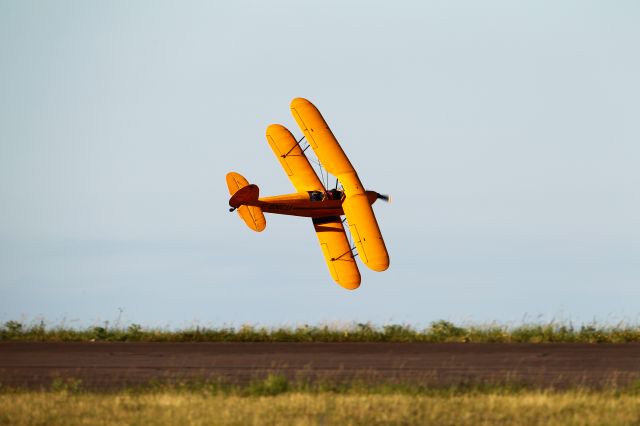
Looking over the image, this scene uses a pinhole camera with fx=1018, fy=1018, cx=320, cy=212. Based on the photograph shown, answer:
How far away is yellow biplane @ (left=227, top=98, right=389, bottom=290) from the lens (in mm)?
33531

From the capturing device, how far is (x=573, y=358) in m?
22.0

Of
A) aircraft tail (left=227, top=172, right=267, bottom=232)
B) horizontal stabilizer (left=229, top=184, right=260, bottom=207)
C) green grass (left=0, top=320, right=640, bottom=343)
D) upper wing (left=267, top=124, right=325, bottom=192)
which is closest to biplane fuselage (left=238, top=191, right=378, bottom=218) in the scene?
aircraft tail (left=227, top=172, right=267, bottom=232)

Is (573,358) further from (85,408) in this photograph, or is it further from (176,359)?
(85,408)

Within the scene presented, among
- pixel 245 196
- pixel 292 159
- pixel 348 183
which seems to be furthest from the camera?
pixel 292 159

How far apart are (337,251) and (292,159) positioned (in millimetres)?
6324

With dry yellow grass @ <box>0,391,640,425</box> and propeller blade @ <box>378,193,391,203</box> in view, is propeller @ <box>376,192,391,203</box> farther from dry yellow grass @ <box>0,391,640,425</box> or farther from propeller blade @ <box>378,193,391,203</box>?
dry yellow grass @ <box>0,391,640,425</box>

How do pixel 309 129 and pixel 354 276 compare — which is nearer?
pixel 354 276

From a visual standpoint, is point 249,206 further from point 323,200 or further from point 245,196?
point 323,200

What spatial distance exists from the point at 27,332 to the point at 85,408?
986 centimetres

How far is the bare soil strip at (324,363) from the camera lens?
19719 millimetres

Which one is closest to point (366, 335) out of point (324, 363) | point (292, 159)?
point (324, 363)

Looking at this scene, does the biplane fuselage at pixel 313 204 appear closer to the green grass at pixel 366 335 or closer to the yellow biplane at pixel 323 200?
the yellow biplane at pixel 323 200

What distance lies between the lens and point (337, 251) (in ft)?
115

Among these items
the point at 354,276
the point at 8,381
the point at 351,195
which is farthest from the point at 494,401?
the point at 351,195
